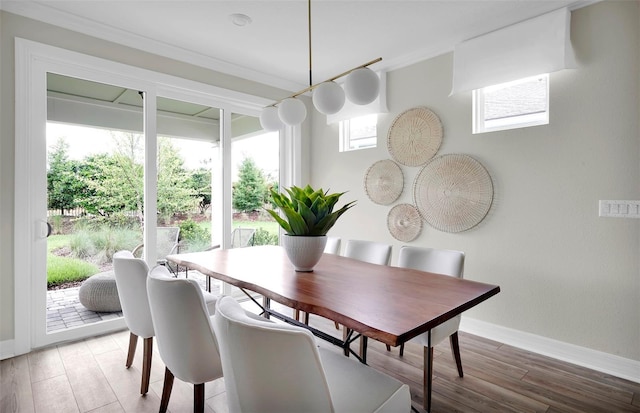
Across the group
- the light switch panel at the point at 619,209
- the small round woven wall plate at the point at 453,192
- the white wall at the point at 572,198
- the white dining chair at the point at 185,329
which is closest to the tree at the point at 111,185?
the white dining chair at the point at 185,329

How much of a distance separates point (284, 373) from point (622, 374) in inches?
101

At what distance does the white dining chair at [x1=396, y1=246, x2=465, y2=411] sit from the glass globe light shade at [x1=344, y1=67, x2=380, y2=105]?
1.11 metres

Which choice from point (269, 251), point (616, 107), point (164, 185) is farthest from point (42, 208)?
point (616, 107)

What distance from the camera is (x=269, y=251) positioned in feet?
8.71

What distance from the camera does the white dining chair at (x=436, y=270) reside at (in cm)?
175

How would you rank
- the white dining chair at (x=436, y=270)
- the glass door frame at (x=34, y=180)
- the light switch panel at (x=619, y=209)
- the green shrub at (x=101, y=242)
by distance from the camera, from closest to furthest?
the white dining chair at (x=436, y=270), the light switch panel at (x=619, y=209), the glass door frame at (x=34, y=180), the green shrub at (x=101, y=242)

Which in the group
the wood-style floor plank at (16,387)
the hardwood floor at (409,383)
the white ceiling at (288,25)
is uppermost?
the white ceiling at (288,25)

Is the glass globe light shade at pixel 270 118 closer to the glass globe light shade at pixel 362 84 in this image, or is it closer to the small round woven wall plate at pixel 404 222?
the glass globe light shade at pixel 362 84

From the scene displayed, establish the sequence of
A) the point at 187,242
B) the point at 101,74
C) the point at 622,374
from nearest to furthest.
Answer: the point at 622,374 < the point at 101,74 < the point at 187,242

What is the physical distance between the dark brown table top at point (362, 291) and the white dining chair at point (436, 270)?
1.15 ft

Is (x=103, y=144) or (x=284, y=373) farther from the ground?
(x=103, y=144)

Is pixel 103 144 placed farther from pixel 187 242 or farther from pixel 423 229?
pixel 423 229

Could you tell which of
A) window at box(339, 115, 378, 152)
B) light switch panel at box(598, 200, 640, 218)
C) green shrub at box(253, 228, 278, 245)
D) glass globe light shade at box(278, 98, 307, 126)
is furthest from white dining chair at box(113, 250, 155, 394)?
light switch panel at box(598, 200, 640, 218)

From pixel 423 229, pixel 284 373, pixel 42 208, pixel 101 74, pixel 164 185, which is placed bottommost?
pixel 284 373
